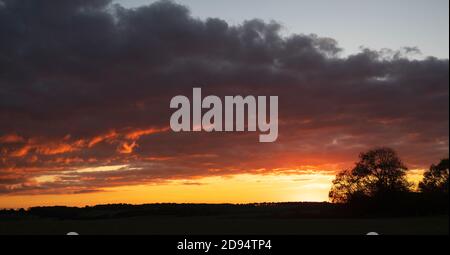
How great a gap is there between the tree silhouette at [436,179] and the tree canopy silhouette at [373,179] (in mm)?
4791

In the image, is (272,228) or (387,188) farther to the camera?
(387,188)

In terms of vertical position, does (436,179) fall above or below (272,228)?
above

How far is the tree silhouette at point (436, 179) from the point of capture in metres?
97.6

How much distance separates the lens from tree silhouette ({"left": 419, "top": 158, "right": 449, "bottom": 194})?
9762cm

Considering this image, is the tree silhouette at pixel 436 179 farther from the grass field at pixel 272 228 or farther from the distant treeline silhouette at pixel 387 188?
the grass field at pixel 272 228

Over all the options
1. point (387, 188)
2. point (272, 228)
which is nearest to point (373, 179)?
point (387, 188)

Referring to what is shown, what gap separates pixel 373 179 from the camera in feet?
323

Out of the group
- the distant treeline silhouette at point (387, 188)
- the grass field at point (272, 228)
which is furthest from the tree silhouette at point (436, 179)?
the grass field at point (272, 228)

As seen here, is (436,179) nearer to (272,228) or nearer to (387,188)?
(387,188)

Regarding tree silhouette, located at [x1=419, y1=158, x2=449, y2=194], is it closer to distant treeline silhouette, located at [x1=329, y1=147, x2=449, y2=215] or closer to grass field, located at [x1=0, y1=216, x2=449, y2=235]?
distant treeline silhouette, located at [x1=329, y1=147, x2=449, y2=215]

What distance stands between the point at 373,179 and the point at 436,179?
12528mm

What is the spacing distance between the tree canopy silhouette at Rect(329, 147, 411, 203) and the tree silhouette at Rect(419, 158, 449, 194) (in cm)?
479
